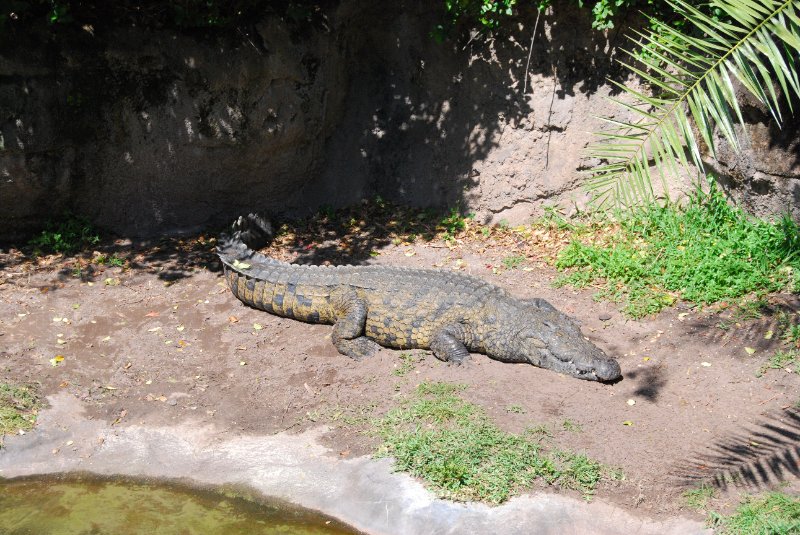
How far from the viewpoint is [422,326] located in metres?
6.97

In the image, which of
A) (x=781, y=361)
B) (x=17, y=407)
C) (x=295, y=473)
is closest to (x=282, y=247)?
(x=17, y=407)

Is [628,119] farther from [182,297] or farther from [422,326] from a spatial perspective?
[182,297]

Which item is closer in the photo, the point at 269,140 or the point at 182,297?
the point at 182,297

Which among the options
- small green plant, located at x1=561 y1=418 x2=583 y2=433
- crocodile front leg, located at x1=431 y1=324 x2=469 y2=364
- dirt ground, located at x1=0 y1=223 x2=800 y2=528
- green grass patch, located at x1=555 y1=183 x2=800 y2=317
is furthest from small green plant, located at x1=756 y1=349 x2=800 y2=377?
crocodile front leg, located at x1=431 y1=324 x2=469 y2=364

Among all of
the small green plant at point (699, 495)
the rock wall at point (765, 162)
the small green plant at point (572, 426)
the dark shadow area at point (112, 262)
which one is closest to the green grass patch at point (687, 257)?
the rock wall at point (765, 162)

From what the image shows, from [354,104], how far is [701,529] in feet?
22.3

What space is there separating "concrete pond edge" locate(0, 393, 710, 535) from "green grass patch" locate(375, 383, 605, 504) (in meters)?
0.11

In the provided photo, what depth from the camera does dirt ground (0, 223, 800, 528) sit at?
5469mm

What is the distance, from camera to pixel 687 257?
759cm

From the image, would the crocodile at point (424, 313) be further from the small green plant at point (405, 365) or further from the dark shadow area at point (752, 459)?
the dark shadow area at point (752, 459)

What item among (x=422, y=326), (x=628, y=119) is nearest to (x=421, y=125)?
(x=628, y=119)

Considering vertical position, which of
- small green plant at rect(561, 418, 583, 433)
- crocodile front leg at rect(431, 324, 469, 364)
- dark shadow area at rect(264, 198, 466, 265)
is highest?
dark shadow area at rect(264, 198, 466, 265)

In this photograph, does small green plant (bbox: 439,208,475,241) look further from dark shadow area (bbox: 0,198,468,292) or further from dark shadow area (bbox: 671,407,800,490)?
dark shadow area (bbox: 671,407,800,490)

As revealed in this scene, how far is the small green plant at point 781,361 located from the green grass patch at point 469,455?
6.16 ft
